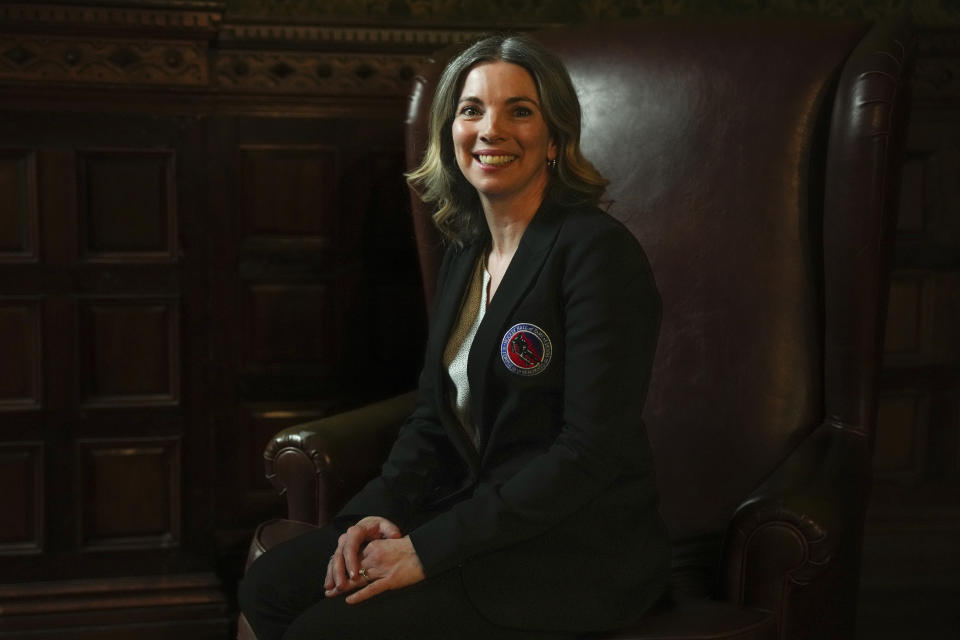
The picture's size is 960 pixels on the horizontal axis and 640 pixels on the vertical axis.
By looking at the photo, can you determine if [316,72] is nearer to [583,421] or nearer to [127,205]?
[127,205]

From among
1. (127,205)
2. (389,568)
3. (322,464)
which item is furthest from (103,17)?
(389,568)

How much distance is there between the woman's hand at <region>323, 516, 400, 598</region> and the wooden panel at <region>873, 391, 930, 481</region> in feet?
5.79

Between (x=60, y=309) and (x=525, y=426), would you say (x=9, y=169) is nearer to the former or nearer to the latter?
(x=60, y=309)

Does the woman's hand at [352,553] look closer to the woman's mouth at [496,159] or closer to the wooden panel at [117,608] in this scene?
the woman's mouth at [496,159]

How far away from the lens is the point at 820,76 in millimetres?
2021

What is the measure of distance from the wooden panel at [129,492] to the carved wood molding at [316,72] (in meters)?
0.82

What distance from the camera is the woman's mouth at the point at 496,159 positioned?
1.57 meters

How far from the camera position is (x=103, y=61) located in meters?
2.46

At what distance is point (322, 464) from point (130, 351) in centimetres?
88

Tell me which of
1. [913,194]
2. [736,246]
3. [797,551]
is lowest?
[797,551]

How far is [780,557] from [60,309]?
165 cm

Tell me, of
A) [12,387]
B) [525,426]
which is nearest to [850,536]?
[525,426]

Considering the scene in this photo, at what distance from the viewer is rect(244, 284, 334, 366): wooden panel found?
105 inches

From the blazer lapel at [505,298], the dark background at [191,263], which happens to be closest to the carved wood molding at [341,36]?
the dark background at [191,263]
